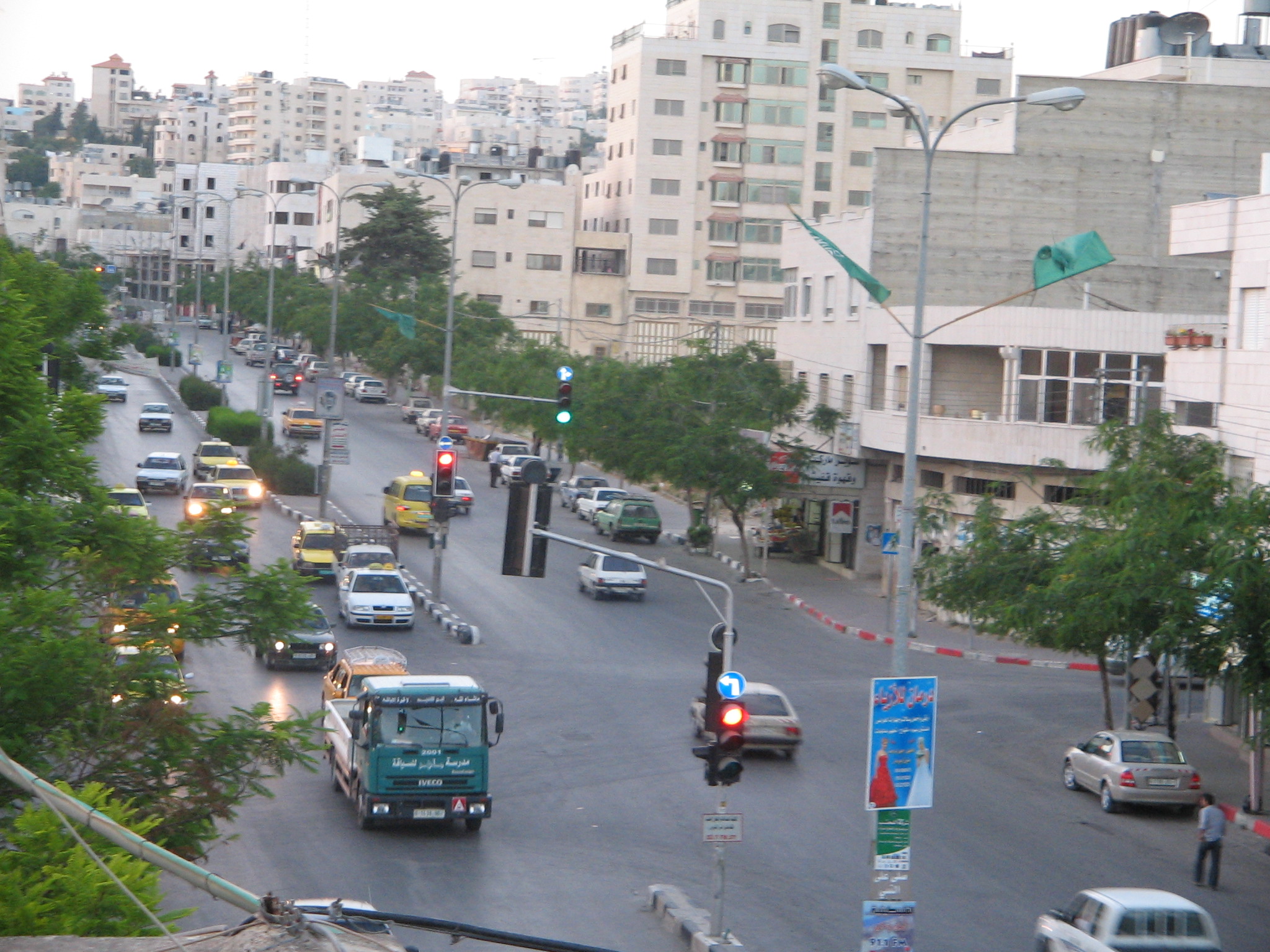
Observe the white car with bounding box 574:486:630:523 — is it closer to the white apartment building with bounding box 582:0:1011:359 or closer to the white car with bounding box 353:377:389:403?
the white car with bounding box 353:377:389:403

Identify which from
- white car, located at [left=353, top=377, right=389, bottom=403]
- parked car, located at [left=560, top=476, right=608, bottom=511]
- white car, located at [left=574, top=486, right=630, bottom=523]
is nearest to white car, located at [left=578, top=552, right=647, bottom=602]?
white car, located at [left=574, top=486, right=630, bottom=523]

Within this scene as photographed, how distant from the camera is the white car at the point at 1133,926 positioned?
14.9 m

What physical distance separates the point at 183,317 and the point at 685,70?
263ft

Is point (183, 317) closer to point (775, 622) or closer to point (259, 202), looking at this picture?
point (259, 202)

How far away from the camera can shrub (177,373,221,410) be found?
250 ft

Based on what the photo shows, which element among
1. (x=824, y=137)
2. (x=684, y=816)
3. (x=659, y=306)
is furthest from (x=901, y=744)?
(x=824, y=137)

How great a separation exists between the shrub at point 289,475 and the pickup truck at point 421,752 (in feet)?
112

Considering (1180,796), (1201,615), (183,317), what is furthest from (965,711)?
(183,317)

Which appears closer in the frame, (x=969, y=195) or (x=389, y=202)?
(x=969, y=195)

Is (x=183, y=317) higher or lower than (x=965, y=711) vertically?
higher

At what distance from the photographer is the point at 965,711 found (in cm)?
3045

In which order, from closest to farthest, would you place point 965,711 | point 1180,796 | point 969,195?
point 1180,796 → point 965,711 → point 969,195

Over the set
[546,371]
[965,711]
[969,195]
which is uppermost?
[969,195]

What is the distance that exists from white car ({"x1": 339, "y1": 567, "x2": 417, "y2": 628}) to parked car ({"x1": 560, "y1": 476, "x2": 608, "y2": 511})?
1917 centimetres
